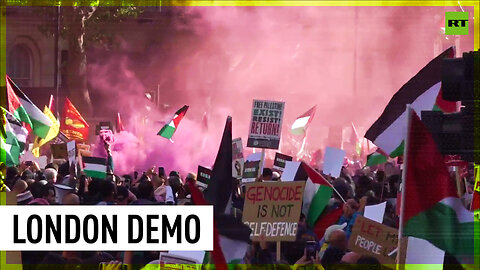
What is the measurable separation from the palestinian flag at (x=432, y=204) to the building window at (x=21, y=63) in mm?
34348

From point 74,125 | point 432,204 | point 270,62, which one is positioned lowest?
point 74,125

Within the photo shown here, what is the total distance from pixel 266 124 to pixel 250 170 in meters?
1.18

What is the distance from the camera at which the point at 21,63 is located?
40.3 meters

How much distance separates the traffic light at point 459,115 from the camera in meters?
6.30

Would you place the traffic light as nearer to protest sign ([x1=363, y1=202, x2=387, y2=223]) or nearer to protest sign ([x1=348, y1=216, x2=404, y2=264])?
protest sign ([x1=348, y1=216, x2=404, y2=264])

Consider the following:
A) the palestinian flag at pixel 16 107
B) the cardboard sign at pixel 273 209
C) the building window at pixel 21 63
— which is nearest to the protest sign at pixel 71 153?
the palestinian flag at pixel 16 107

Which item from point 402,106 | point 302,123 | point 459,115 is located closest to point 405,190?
point 459,115

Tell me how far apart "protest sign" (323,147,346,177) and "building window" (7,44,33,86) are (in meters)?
27.5

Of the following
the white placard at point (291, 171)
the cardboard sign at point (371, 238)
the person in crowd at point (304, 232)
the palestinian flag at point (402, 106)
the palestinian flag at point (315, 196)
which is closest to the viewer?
the cardboard sign at point (371, 238)

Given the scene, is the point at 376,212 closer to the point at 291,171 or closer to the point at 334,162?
the point at 291,171

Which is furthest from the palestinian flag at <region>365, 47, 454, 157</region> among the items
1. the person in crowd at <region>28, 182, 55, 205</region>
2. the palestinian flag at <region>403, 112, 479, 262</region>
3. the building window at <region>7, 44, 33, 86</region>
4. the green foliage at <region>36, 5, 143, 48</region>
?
the building window at <region>7, 44, 33, 86</region>

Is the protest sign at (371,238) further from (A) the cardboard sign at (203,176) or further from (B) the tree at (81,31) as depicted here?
(B) the tree at (81,31)

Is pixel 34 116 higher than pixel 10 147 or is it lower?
higher

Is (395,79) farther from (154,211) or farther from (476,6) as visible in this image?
(154,211)
